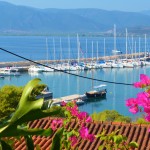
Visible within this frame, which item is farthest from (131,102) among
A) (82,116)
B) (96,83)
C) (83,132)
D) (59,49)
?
(59,49)

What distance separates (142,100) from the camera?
5.60 ft

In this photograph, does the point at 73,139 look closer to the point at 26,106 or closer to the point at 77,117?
the point at 77,117

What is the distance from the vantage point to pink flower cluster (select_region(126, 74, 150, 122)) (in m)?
1.69

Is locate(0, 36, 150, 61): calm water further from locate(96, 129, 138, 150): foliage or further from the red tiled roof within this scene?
locate(96, 129, 138, 150): foliage

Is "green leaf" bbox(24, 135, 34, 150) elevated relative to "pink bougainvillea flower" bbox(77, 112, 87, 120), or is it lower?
elevated

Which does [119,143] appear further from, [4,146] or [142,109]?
[4,146]

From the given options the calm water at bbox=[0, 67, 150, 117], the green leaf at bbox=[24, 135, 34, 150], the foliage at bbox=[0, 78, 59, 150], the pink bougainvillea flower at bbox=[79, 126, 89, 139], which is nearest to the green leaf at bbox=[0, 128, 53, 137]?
the foliage at bbox=[0, 78, 59, 150]

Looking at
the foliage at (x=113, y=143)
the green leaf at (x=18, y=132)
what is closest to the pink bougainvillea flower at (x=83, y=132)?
the foliage at (x=113, y=143)

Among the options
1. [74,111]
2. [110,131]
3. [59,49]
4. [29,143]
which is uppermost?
[29,143]

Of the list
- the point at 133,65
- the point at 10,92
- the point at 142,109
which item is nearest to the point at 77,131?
the point at 142,109

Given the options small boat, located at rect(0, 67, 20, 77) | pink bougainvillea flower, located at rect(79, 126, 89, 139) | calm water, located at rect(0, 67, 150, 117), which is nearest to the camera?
pink bougainvillea flower, located at rect(79, 126, 89, 139)

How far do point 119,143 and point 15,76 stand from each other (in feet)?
163

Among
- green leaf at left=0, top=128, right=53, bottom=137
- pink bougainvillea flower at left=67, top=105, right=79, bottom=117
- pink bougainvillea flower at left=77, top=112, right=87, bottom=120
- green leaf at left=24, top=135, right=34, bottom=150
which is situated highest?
green leaf at left=0, top=128, right=53, bottom=137

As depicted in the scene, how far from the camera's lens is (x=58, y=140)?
137 cm
